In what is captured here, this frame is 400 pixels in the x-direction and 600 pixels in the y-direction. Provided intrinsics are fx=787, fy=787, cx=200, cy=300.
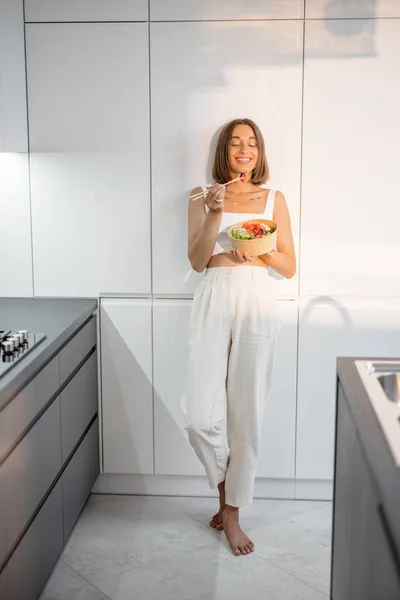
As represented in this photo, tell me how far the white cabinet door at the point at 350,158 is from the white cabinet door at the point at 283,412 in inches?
6.5

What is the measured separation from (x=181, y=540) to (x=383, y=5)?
85.1 inches

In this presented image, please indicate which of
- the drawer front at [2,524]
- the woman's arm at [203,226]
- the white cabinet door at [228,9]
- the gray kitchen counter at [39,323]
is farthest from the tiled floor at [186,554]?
the white cabinet door at [228,9]

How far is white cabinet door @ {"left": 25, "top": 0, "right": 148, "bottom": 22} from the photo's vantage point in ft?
10.0

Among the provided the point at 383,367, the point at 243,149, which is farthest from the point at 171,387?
the point at 383,367

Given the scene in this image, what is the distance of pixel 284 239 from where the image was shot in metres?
2.96

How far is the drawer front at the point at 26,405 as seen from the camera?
1.95 m

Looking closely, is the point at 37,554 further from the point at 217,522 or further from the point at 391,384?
the point at 391,384

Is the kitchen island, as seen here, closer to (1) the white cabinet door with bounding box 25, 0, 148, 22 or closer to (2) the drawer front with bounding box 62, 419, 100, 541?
(2) the drawer front with bounding box 62, 419, 100, 541

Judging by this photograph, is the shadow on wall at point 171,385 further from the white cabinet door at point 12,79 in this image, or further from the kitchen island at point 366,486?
the kitchen island at point 366,486

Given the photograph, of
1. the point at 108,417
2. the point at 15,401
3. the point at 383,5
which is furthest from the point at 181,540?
the point at 383,5

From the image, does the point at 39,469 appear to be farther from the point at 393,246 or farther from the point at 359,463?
the point at 393,246

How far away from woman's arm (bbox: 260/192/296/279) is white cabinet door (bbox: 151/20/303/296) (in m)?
0.15

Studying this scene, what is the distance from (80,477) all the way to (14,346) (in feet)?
3.04

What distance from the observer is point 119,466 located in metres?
3.35
